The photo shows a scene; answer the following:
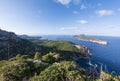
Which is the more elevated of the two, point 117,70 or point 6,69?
point 6,69

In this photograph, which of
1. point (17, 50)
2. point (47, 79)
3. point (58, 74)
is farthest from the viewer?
point (17, 50)

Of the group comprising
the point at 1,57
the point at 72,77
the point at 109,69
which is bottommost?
the point at 109,69

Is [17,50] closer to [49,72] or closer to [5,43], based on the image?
[5,43]

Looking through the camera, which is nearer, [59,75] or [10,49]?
[59,75]

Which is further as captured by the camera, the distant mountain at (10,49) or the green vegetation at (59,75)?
the distant mountain at (10,49)

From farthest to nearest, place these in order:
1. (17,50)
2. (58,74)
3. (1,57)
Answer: (17,50) < (1,57) < (58,74)

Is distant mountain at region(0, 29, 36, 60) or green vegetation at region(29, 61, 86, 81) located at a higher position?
green vegetation at region(29, 61, 86, 81)

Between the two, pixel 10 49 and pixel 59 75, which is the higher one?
pixel 59 75

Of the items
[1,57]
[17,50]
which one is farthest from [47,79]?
[17,50]

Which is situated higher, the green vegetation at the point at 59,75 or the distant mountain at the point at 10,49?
the green vegetation at the point at 59,75

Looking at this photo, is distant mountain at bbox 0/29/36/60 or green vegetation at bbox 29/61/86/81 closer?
green vegetation at bbox 29/61/86/81

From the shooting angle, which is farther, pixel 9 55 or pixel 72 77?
pixel 9 55
